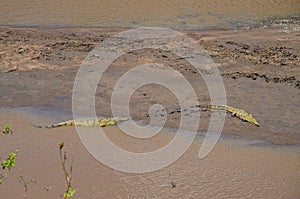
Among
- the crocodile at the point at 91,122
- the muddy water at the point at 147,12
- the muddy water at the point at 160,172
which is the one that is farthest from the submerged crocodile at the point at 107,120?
the muddy water at the point at 147,12

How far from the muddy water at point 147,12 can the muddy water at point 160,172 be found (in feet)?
16.0

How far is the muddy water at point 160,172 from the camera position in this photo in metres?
4.11

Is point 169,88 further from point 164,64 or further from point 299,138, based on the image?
point 299,138

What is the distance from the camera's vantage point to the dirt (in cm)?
569

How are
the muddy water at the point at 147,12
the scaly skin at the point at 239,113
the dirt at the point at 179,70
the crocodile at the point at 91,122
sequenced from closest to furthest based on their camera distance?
1. the crocodile at the point at 91,122
2. the scaly skin at the point at 239,113
3. the dirt at the point at 179,70
4. the muddy water at the point at 147,12

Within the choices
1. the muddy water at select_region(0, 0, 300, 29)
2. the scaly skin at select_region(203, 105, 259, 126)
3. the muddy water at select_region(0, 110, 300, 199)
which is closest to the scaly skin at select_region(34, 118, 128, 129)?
the muddy water at select_region(0, 110, 300, 199)

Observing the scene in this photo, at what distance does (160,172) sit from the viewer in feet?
14.6

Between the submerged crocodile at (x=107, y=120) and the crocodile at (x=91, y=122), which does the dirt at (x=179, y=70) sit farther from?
the crocodile at (x=91, y=122)

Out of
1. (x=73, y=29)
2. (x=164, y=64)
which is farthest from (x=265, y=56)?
(x=73, y=29)

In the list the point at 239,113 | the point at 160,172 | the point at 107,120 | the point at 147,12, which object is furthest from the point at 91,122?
the point at 147,12

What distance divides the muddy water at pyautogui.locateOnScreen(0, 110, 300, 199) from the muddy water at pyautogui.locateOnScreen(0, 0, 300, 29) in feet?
16.0

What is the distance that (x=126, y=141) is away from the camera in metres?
5.09

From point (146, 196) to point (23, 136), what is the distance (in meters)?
1.92

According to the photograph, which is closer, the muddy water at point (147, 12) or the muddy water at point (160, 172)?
the muddy water at point (160, 172)
